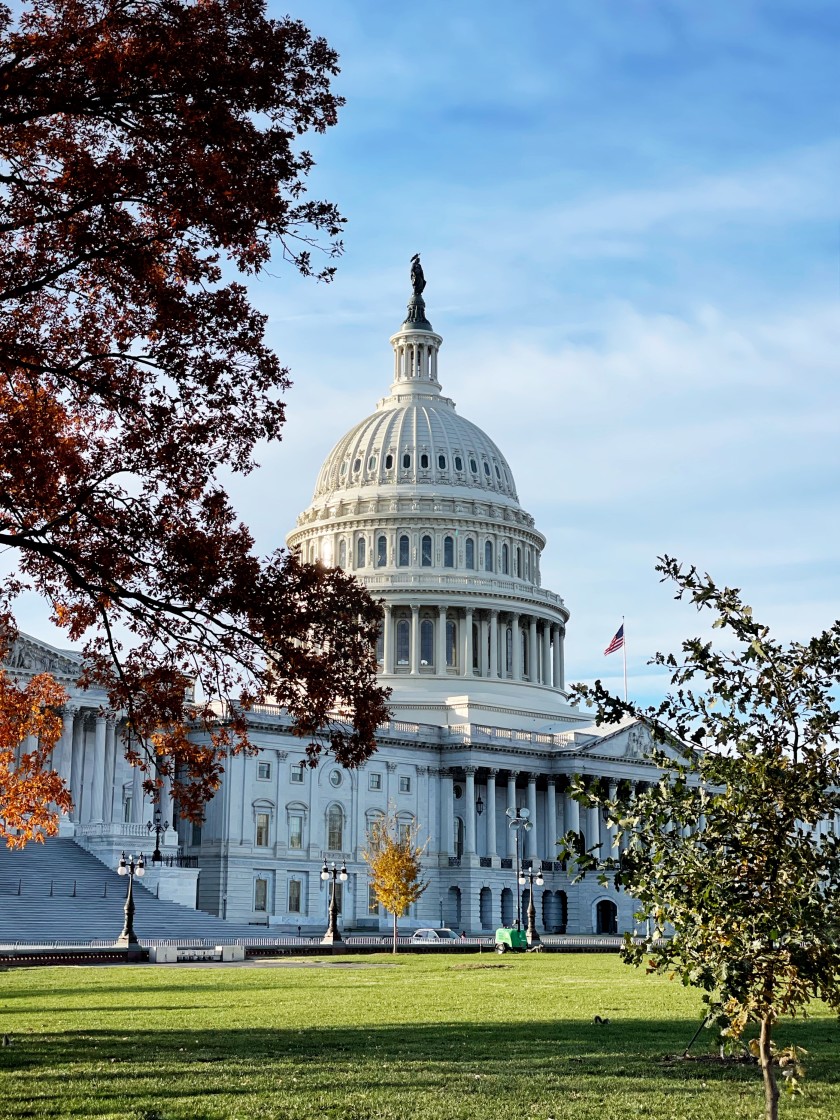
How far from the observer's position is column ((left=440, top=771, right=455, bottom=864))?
4471 inches

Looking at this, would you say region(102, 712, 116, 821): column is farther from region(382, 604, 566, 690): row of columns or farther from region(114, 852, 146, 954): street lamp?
region(382, 604, 566, 690): row of columns

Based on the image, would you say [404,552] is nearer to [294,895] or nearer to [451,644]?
[451,644]

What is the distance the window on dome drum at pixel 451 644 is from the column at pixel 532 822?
1553cm

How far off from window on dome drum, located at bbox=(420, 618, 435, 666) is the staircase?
53204mm

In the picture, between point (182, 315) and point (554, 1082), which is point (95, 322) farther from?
point (554, 1082)

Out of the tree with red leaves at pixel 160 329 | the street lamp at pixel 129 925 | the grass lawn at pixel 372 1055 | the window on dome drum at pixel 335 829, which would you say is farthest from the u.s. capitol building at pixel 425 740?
the tree with red leaves at pixel 160 329

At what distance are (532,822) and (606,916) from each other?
1012 cm

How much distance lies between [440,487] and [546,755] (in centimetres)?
2997

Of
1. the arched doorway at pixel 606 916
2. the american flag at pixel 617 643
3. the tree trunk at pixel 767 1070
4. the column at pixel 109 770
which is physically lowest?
the arched doorway at pixel 606 916

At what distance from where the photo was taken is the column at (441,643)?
128 m

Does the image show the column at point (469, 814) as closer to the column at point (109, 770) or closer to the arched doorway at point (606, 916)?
the arched doorway at point (606, 916)

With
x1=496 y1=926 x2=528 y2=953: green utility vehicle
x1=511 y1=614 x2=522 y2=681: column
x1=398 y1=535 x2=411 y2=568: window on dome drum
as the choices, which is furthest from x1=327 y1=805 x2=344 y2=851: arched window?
x1=496 y1=926 x2=528 y2=953: green utility vehicle

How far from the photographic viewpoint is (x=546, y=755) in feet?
391

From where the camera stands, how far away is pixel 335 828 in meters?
106
